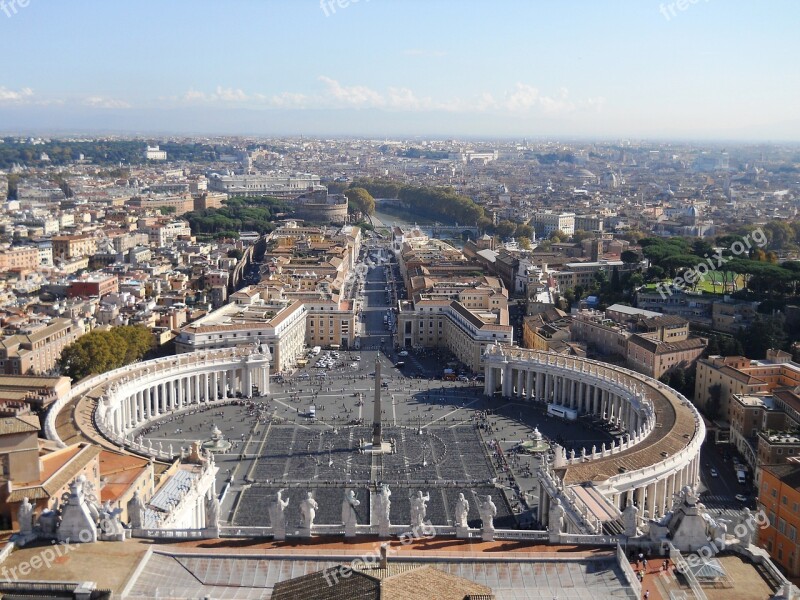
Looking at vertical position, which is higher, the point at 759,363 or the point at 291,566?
the point at 291,566

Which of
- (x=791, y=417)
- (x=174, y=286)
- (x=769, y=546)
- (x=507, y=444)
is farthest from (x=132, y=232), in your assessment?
(x=769, y=546)

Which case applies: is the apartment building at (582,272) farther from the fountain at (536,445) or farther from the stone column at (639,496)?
the stone column at (639,496)

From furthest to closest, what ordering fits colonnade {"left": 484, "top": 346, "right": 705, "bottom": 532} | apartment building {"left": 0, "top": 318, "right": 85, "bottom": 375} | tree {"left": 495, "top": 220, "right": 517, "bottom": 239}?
tree {"left": 495, "top": 220, "right": 517, "bottom": 239}, apartment building {"left": 0, "top": 318, "right": 85, "bottom": 375}, colonnade {"left": 484, "top": 346, "right": 705, "bottom": 532}

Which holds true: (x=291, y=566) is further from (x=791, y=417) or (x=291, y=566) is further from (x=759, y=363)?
(x=759, y=363)

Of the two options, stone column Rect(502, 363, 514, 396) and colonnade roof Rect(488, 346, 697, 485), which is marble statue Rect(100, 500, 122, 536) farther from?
stone column Rect(502, 363, 514, 396)

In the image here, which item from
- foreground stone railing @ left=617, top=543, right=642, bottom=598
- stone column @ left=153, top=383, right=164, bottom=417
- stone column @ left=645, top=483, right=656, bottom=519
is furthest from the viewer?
stone column @ left=153, top=383, right=164, bottom=417

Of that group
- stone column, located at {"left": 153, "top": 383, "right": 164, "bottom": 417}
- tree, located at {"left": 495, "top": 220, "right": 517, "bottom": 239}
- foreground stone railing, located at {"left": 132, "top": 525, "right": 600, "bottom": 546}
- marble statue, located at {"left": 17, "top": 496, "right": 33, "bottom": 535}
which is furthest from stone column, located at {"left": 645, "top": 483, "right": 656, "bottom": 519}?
tree, located at {"left": 495, "top": 220, "right": 517, "bottom": 239}
